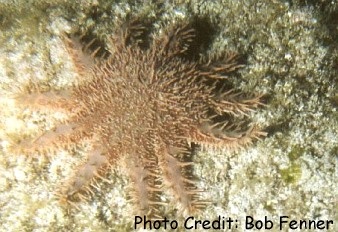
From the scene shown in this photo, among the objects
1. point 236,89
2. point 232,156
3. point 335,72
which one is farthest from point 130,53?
point 335,72

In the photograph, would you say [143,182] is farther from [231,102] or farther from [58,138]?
[231,102]

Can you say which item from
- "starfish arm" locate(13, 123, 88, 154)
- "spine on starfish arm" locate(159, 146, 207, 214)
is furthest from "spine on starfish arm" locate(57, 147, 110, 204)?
"spine on starfish arm" locate(159, 146, 207, 214)

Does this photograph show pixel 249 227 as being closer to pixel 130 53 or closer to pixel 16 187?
pixel 130 53

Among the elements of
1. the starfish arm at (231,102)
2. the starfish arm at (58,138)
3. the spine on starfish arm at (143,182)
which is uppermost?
the starfish arm at (231,102)

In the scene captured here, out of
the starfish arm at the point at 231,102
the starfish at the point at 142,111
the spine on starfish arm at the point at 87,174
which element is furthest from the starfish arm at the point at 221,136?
the spine on starfish arm at the point at 87,174

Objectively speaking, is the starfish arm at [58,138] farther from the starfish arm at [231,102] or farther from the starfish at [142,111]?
the starfish arm at [231,102]

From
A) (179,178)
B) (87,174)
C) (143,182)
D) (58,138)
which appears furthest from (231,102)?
(58,138)

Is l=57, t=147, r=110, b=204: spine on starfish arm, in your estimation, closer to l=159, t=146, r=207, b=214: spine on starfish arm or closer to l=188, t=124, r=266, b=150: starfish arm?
l=159, t=146, r=207, b=214: spine on starfish arm
